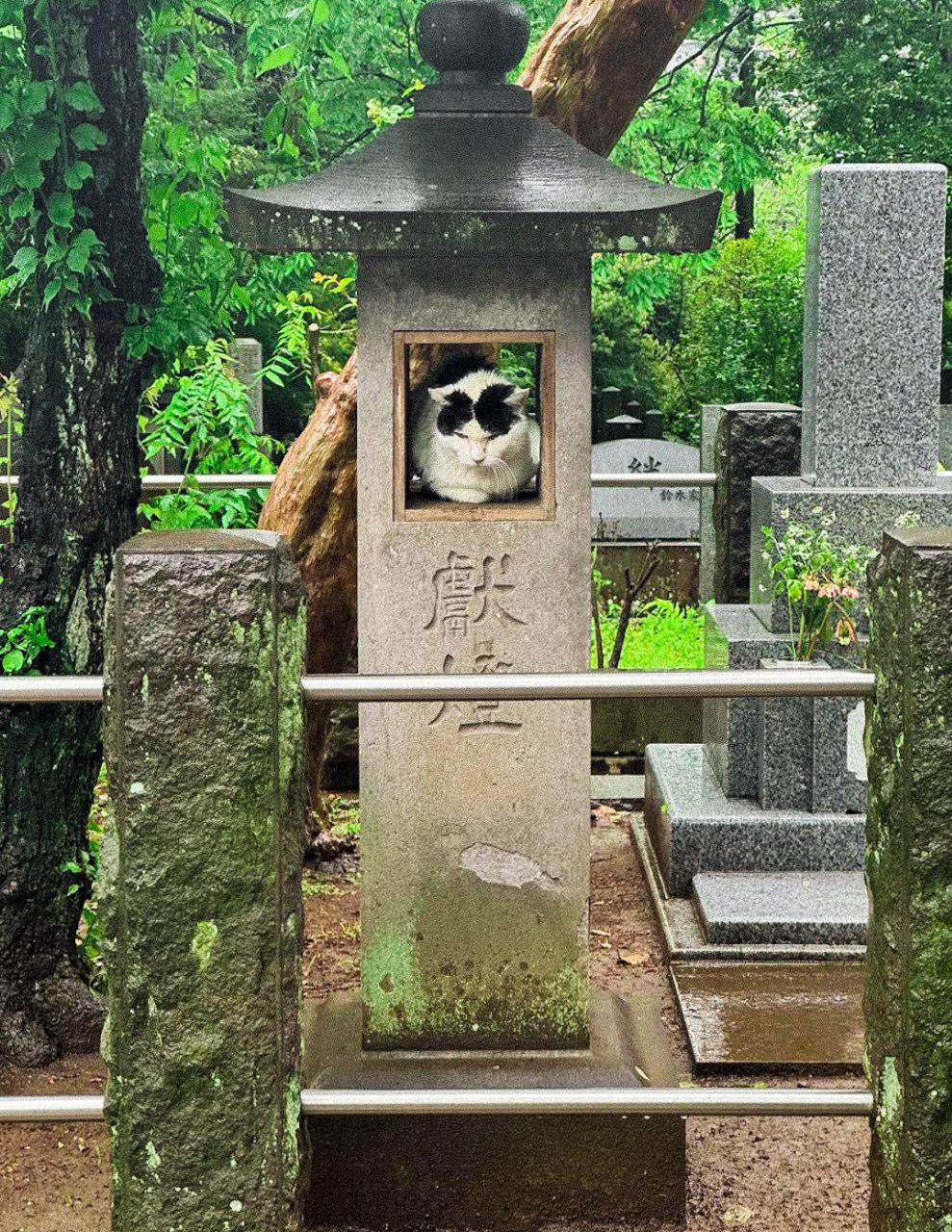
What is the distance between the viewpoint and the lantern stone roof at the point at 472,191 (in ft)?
13.0

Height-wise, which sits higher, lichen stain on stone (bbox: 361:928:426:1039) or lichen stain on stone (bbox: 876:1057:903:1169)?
lichen stain on stone (bbox: 876:1057:903:1169)

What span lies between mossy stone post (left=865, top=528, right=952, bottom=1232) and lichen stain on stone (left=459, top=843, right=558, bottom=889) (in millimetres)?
1809

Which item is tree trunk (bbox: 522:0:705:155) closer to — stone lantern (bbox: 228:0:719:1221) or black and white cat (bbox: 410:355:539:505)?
stone lantern (bbox: 228:0:719:1221)

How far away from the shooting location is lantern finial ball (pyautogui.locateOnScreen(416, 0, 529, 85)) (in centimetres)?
424

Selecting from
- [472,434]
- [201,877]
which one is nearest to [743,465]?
[472,434]

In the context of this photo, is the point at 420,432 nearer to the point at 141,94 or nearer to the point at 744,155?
the point at 141,94

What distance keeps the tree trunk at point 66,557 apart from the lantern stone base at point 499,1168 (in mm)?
987

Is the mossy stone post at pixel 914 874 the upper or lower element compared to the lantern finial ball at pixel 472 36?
lower

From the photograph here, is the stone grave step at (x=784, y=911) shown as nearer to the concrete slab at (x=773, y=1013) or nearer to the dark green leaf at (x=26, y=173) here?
Result: the concrete slab at (x=773, y=1013)

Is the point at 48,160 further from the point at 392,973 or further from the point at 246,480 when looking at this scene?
the point at 392,973

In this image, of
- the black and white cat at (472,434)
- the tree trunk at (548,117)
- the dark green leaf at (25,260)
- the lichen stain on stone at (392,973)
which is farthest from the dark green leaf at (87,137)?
the lichen stain on stone at (392,973)

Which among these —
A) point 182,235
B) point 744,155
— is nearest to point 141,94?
point 182,235

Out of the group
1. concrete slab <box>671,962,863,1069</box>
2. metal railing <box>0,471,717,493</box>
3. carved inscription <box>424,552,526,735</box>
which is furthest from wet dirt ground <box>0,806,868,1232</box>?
metal railing <box>0,471,717,493</box>

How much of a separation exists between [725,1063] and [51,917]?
1.96 metres
